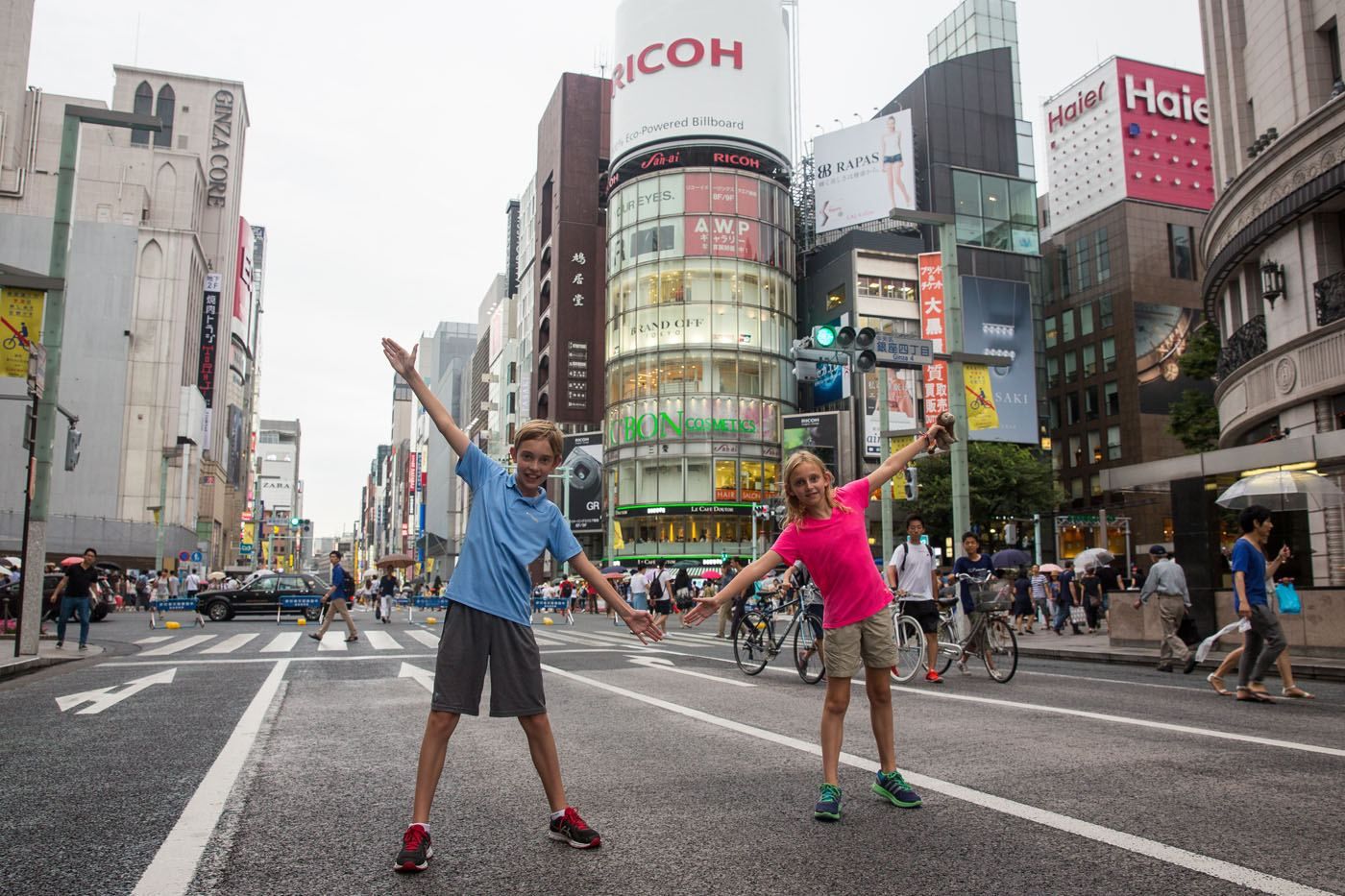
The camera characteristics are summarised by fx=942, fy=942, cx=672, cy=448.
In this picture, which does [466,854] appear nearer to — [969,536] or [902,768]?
[902,768]

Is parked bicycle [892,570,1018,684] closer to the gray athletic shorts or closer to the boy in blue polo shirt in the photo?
the boy in blue polo shirt

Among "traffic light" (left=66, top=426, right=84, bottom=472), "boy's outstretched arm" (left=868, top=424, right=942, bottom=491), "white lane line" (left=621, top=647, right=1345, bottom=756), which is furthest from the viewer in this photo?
"traffic light" (left=66, top=426, right=84, bottom=472)

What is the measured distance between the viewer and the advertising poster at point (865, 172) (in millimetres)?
70312

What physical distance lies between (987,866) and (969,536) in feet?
29.8

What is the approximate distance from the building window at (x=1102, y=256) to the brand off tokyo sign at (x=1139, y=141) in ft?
9.19

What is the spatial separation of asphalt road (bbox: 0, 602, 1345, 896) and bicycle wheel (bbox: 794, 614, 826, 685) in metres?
1.20

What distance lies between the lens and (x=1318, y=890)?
3129 millimetres

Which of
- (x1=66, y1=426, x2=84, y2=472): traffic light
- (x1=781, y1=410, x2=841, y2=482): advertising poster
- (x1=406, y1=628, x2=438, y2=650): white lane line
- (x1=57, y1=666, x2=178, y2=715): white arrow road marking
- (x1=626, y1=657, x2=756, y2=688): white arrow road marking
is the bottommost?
(x1=406, y1=628, x2=438, y2=650): white lane line

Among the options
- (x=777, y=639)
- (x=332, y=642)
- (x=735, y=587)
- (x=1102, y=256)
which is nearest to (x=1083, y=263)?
(x=1102, y=256)

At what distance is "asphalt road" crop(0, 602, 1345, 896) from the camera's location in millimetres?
3398

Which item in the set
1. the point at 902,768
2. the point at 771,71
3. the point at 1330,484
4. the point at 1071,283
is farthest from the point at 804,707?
the point at 1071,283

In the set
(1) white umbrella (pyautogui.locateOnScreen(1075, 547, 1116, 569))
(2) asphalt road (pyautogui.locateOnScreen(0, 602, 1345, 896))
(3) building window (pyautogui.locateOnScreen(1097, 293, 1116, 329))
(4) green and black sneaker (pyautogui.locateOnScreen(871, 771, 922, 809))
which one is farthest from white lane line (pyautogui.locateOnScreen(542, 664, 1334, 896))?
(3) building window (pyautogui.locateOnScreen(1097, 293, 1116, 329))

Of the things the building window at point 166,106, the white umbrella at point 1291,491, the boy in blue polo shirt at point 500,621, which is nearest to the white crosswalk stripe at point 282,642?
the boy in blue polo shirt at point 500,621

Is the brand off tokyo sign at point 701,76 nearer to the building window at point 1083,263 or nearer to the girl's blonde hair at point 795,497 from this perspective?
the building window at point 1083,263
